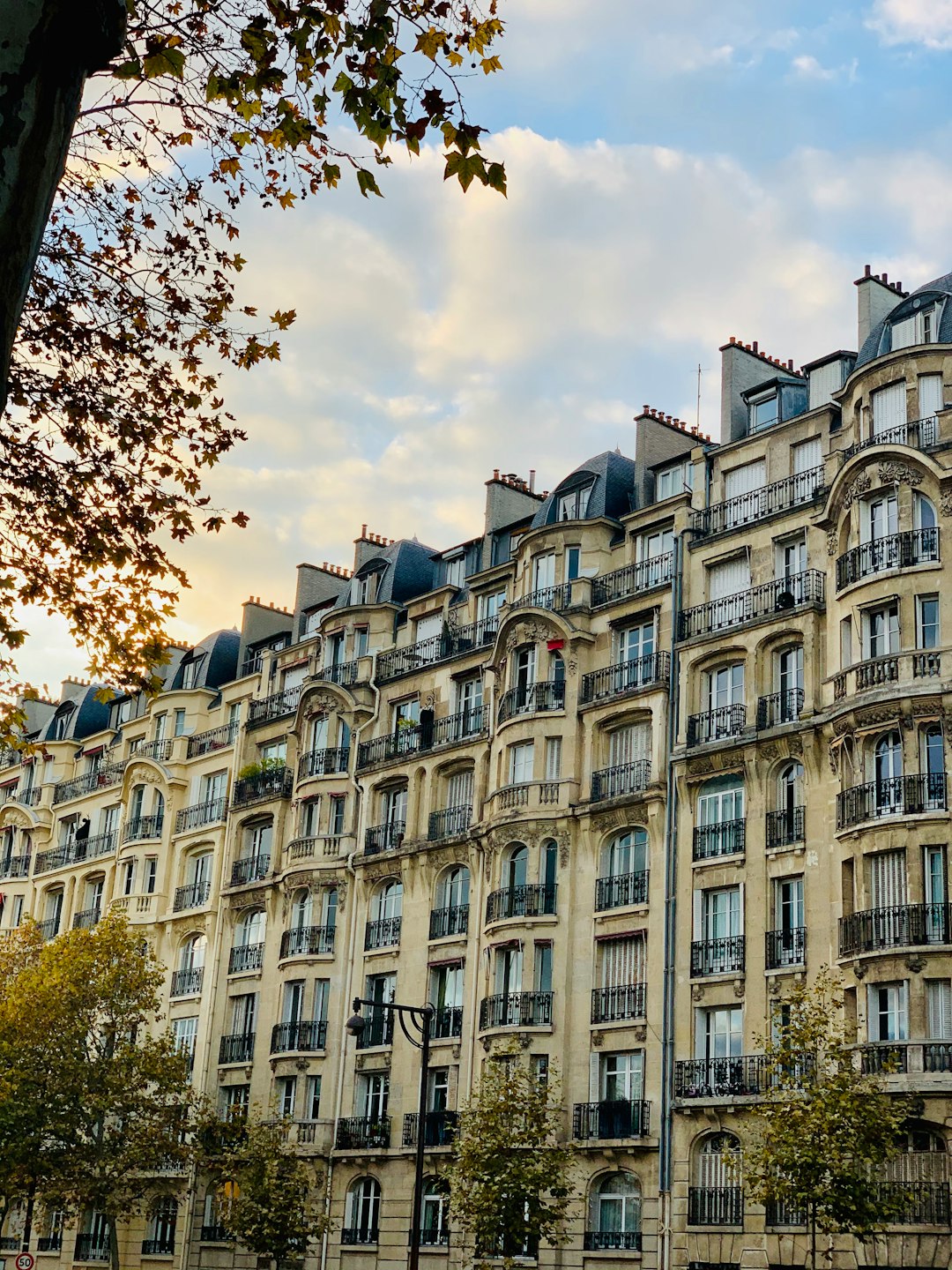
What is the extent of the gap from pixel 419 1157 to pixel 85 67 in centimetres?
3021

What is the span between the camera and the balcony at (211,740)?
2329 inches

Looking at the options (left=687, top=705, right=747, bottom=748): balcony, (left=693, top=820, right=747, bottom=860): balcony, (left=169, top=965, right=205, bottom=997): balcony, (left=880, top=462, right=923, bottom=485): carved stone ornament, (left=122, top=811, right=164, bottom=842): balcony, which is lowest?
(left=169, top=965, right=205, bottom=997): balcony

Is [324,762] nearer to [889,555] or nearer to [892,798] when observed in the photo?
[889,555]

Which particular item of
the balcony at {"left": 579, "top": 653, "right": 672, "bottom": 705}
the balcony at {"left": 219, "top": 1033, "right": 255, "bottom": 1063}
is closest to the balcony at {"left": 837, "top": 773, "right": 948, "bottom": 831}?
the balcony at {"left": 579, "top": 653, "right": 672, "bottom": 705}

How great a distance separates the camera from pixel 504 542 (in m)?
51.5

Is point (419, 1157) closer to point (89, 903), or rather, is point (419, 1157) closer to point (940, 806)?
point (940, 806)

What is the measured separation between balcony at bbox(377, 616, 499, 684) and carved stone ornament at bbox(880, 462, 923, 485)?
561 inches

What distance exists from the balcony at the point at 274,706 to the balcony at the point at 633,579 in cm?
1372

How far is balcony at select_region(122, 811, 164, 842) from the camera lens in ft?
197

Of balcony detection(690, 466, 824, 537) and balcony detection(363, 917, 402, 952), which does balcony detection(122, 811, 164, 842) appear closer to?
balcony detection(363, 917, 402, 952)

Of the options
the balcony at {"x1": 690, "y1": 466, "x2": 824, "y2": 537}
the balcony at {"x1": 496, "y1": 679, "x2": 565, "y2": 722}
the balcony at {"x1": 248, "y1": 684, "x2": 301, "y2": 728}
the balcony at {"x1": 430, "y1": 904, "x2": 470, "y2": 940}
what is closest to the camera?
the balcony at {"x1": 690, "y1": 466, "x2": 824, "y2": 537}

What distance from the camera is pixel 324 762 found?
52469 millimetres

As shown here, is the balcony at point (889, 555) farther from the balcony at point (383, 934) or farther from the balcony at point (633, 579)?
the balcony at point (383, 934)

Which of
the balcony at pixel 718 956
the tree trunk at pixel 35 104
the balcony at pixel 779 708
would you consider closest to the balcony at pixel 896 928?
the balcony at pixel 718 956
